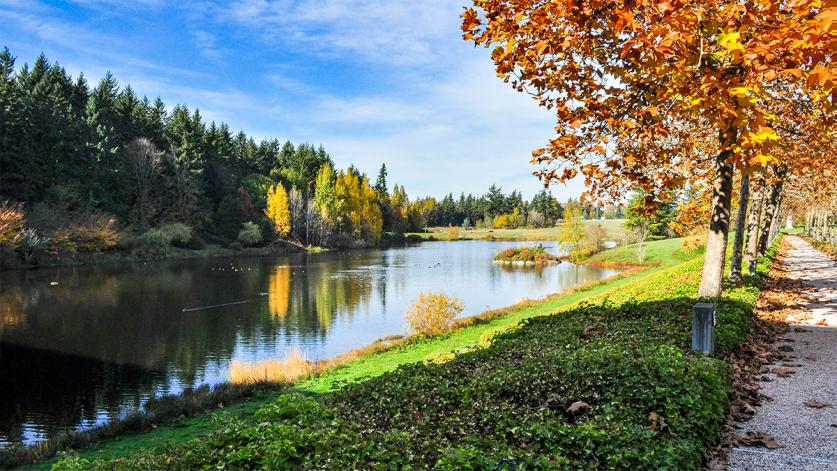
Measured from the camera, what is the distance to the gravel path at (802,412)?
5266 mm

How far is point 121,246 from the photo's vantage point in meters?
57.6

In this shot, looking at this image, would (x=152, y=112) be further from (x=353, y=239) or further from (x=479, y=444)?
(x=479, y=444)

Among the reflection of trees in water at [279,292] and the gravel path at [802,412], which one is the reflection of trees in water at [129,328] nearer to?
the reflection of trees in water at [279,292]

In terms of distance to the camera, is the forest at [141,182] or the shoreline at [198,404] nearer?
the shoreline at [198,404]

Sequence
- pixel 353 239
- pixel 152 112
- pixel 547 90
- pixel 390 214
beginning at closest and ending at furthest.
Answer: pixel 547 90
pixel 152 112
pixel 353 239
pixel 390 214

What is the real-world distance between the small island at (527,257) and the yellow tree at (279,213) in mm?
32601

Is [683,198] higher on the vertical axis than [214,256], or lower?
higher

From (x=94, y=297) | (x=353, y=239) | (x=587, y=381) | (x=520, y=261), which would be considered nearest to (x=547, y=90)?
(x=587, y=381)

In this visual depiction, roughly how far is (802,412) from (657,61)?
4840mm

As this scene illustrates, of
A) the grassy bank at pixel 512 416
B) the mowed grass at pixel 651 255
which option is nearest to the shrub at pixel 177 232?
the mowed grass at pixel 651 255

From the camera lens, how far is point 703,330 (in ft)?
26.0

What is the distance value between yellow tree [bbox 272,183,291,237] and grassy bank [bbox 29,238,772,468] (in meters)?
72.6

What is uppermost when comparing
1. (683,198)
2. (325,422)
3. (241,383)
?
(683,198)

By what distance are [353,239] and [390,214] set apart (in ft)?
90.2
